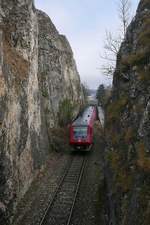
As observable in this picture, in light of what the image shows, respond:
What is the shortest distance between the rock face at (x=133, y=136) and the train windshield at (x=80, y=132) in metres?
10.2

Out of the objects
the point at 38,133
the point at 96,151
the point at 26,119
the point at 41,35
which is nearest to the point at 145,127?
the point at 26,119

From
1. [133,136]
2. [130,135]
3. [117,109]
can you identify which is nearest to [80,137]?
[117,109]

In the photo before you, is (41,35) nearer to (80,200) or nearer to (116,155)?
(80,200)

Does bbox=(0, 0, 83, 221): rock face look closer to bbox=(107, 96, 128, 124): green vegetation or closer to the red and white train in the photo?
the red and white train

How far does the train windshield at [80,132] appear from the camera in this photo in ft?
103

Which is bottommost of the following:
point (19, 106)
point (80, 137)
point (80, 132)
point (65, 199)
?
point (65, 199)

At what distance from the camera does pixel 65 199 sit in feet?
67.6

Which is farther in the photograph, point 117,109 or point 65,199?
point 65,199

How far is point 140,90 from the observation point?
15492 millimetres

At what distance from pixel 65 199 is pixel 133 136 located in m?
8.14

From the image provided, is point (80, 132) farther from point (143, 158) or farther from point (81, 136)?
point (143, 158)

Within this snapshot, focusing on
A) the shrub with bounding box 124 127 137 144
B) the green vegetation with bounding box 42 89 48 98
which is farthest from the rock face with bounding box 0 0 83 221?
the shrub with bounding box 124 127 137 144

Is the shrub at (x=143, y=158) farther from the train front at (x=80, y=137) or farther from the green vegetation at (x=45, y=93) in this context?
the green vegetation at (x=45, y=93)

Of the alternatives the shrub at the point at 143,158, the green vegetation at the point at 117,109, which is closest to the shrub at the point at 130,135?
the shrub at the point at 143,158
